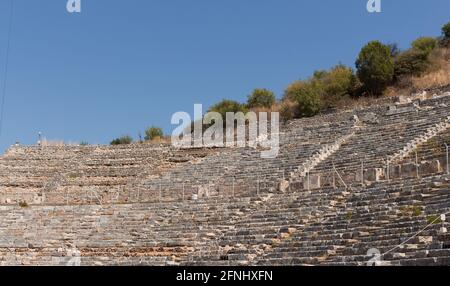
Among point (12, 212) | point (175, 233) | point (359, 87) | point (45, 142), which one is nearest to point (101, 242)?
point (175, 233)

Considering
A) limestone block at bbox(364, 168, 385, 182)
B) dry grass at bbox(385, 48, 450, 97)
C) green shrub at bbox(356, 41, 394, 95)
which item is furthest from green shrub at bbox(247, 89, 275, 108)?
limestone block at bbox(364, 168, 385, 182)

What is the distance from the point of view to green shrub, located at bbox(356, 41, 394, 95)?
3656 cm

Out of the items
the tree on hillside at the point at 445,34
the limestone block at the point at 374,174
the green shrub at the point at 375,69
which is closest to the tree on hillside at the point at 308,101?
the green shrub at the point at 375,69

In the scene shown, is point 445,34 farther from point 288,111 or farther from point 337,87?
point 288,111

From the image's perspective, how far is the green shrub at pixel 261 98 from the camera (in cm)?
4206

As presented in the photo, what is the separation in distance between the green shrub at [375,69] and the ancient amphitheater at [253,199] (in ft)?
20.4

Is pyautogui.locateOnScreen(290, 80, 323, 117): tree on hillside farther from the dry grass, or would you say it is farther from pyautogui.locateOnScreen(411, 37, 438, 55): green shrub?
pyautogui.locateOnScreen(411, 37, 438, 55): green shrub

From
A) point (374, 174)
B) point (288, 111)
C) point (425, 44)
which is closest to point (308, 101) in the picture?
point (288, 111)

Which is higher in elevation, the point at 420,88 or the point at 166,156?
the point at 420,88

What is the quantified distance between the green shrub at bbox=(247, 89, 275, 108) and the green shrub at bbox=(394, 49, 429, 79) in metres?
7.45

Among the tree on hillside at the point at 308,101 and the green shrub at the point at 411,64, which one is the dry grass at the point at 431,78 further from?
the tree on hillside at the point at 308,101
